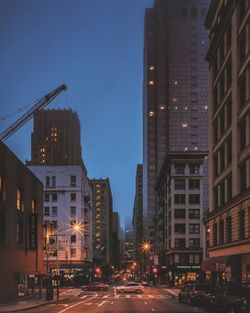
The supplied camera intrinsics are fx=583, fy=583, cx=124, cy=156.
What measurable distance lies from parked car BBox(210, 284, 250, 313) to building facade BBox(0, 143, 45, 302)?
21290 mm

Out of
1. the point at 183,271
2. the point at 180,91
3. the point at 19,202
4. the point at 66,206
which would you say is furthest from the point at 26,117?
the point at 180,91

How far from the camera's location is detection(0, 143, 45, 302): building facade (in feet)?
159

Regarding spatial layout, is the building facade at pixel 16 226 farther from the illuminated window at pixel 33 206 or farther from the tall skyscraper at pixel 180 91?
the tall skyscraper at pixel 180 91

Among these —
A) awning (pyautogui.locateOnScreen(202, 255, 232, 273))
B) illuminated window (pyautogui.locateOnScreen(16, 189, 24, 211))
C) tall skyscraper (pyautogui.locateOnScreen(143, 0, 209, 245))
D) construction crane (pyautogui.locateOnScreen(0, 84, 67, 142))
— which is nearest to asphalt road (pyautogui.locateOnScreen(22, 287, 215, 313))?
awning (pyautogui.locateOnScreen(202, 255, 232, 273))

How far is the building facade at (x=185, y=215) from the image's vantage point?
4818 inches

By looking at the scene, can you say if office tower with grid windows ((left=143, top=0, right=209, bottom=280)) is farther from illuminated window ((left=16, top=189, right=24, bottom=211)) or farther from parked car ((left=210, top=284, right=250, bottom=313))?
parked car ((left=210, top=284, right=250, bottom=313))

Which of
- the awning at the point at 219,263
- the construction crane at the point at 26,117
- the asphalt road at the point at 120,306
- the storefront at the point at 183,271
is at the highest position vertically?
the construction crane at the point at 26,117

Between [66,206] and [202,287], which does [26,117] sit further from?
[202,287]

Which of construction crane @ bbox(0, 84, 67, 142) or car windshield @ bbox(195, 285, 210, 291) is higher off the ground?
construction crane @ bbox(0, 84, 67, 142)

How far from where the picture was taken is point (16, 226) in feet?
173

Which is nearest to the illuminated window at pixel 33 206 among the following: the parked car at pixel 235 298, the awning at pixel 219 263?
the awning at pixel 219 263

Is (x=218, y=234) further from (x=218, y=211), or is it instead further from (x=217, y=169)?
(x=217, y=169)

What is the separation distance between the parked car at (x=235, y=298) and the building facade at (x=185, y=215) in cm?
8997

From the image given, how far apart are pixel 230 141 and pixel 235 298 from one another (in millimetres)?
30996
